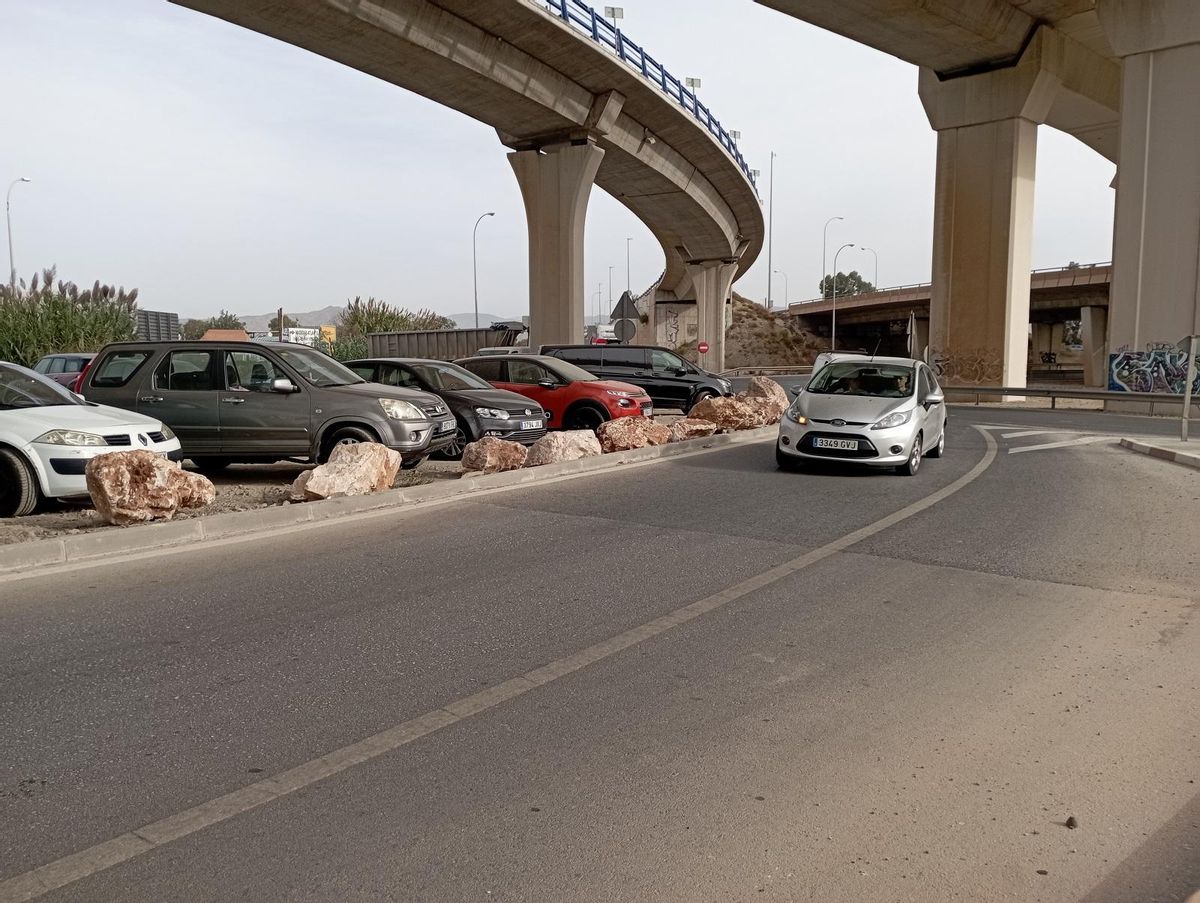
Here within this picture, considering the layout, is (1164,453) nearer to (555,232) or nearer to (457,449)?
(457,449)

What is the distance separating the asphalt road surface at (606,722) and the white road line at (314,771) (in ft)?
0.05

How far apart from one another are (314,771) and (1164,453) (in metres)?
13.6

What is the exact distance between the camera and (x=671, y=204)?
43.2 meters

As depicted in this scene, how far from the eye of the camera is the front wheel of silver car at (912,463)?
11523 mm

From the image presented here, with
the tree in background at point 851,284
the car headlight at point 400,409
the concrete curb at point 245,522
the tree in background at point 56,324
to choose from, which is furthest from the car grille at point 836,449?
the tree in background at point 851,284

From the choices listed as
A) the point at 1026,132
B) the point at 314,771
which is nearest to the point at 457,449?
the point at 314,771

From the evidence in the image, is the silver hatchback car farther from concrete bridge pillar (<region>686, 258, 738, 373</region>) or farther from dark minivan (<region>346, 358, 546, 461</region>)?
concrete bridge pillar (<region>686, 258, 738, 373</region>)

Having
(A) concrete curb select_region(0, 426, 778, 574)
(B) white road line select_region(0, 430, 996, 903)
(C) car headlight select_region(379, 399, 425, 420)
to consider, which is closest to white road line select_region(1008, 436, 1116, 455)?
(A) concrete curb select_region(0, 426, 778, 574)

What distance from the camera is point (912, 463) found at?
11641mm

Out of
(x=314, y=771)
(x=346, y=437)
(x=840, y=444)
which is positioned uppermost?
(x=346, y=437)

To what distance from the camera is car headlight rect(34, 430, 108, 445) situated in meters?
8.27

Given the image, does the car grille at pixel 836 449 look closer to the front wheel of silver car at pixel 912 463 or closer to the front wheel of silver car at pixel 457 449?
the front wheel of silver car at pixel 912 463

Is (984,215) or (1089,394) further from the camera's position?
(984,215)

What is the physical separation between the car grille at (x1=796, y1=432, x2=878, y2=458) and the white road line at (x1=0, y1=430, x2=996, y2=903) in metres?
5.85
